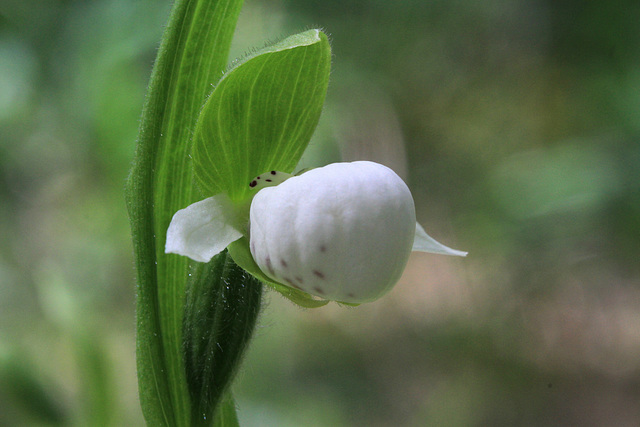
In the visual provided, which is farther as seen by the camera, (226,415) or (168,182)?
(226,415)

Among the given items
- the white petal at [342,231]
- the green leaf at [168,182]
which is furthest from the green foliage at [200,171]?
the white petal at [342,231]

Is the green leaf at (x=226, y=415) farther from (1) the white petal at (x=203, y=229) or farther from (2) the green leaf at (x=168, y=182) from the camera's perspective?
(1) the white petal at (x=203, y=229)

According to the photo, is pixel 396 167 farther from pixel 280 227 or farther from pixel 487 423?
pixel 280 227

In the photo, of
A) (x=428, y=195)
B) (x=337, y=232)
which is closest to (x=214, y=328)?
(x=337, y=232)

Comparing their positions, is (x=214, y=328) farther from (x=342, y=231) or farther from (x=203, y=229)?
(x=342, y=231)

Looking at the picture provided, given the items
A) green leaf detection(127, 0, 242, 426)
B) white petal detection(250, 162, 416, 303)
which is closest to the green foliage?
green leaf detection(127, 0, 242, 426)

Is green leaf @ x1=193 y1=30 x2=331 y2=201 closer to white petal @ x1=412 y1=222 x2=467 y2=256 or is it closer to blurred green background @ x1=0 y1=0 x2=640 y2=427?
white petal @ x1=412 y1=222 x2=467 y2=256

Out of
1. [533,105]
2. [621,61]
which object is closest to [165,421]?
[621,61]
